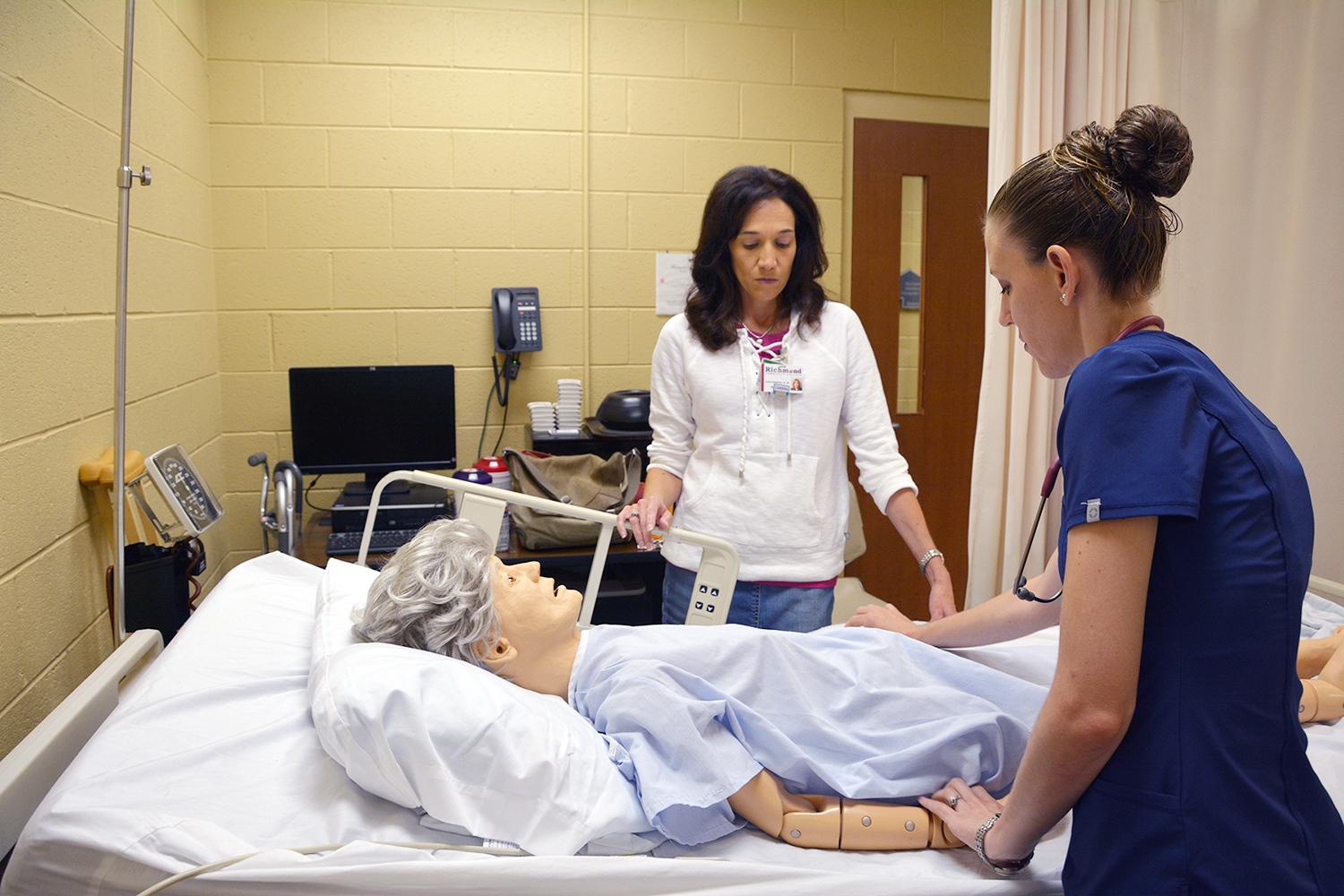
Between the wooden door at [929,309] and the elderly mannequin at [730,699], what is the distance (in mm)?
2129

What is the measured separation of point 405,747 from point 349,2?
111 inches

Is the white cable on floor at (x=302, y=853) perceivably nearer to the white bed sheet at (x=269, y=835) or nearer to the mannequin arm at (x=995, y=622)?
the white bed sheet at (x=269, y=835)

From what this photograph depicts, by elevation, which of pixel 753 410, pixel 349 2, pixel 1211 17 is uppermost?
pixel 349 2

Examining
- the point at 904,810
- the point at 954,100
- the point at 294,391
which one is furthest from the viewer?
the point at 954,100

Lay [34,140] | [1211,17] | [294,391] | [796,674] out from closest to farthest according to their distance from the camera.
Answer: [796,674] → [34,140] → [1211,17] → [294,391]

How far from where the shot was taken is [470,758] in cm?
116

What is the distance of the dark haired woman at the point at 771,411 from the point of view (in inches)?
77.5

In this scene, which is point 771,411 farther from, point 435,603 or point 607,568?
point 607,568

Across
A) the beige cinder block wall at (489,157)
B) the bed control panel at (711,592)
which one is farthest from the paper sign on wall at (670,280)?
the bed control panel at (711,592)

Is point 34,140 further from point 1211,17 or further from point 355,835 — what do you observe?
point 1211,17

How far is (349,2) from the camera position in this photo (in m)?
3.08

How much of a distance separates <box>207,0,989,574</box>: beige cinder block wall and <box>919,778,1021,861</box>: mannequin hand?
2.33 m

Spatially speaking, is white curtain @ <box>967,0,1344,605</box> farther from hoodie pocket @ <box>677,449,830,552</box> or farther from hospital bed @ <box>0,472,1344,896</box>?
hospital bed @ <box>0,472,1344,896</box>

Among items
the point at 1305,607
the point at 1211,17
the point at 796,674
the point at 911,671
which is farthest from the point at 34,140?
the point at 1211,17
